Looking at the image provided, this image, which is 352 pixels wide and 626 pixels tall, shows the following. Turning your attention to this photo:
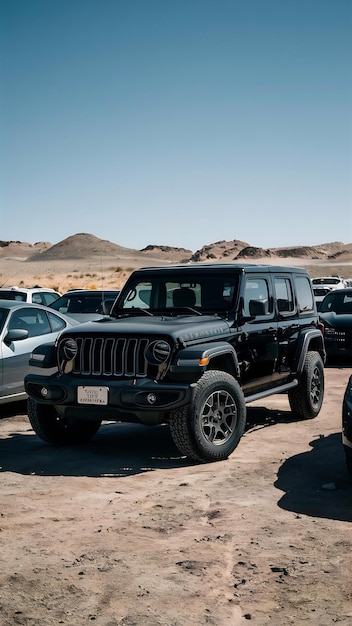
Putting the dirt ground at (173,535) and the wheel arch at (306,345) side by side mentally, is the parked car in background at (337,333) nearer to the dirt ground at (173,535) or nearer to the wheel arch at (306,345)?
the wheel arch at (306,345)

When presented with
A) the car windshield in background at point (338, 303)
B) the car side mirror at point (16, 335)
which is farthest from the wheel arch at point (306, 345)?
the car windshield in background at point (338, 303)

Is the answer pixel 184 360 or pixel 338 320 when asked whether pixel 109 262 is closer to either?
pixel 338 320

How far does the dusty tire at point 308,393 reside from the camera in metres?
10.2

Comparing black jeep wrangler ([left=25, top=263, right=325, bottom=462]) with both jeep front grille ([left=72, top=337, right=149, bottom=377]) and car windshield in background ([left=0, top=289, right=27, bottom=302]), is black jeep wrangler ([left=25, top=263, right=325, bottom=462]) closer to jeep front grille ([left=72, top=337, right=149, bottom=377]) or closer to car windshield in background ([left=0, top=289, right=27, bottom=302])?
jeep front grille ([left=72, top=337, right=149, bottom=377])

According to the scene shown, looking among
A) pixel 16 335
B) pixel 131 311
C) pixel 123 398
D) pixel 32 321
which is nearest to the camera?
pixel 123 398

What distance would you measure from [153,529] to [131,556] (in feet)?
1.97

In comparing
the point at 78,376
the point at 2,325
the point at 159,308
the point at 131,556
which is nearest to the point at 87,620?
the point at 131,556

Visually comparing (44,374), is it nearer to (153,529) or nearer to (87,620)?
(153,529)

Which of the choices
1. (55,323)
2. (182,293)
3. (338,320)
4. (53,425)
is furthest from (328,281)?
(53,425)

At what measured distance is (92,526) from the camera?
5.85 meters

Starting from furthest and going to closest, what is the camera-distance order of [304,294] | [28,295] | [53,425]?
[28,295], [304,294], [53,425]

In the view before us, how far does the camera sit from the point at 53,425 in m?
8.73

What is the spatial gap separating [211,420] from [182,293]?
181cm

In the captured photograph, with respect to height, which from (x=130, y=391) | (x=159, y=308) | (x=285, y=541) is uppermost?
(x=159, y=308)
